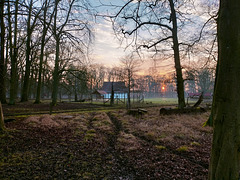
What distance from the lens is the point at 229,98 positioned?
2174mm

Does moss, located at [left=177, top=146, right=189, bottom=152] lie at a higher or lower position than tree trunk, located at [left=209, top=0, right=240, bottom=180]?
lower

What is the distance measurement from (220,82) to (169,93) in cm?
9843

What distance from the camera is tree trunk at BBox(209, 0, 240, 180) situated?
7.09ft

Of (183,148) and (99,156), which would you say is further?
(183,148)

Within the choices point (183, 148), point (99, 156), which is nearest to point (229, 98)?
point (183, 148)

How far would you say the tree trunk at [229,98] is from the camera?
7.09ft

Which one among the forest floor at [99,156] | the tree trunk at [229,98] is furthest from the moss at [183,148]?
the tree trunk at [229,98]

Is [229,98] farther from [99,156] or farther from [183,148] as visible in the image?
[99,156]

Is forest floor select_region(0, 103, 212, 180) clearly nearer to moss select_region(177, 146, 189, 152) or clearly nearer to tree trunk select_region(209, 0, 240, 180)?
moss select_region(177, 146, 189, 152)

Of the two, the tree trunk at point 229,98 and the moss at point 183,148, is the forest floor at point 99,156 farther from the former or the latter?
the tree trunk at point 229,98

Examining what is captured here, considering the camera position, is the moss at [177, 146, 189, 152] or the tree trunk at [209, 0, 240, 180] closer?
the tree trunk at [209, 0, 240, 180]

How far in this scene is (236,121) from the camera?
2184mm

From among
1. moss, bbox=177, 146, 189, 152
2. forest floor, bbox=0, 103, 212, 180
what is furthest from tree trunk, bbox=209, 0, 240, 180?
moss, bbox=177, 146, 189, 152

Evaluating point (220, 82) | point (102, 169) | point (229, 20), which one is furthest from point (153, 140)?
point (229, 20)
